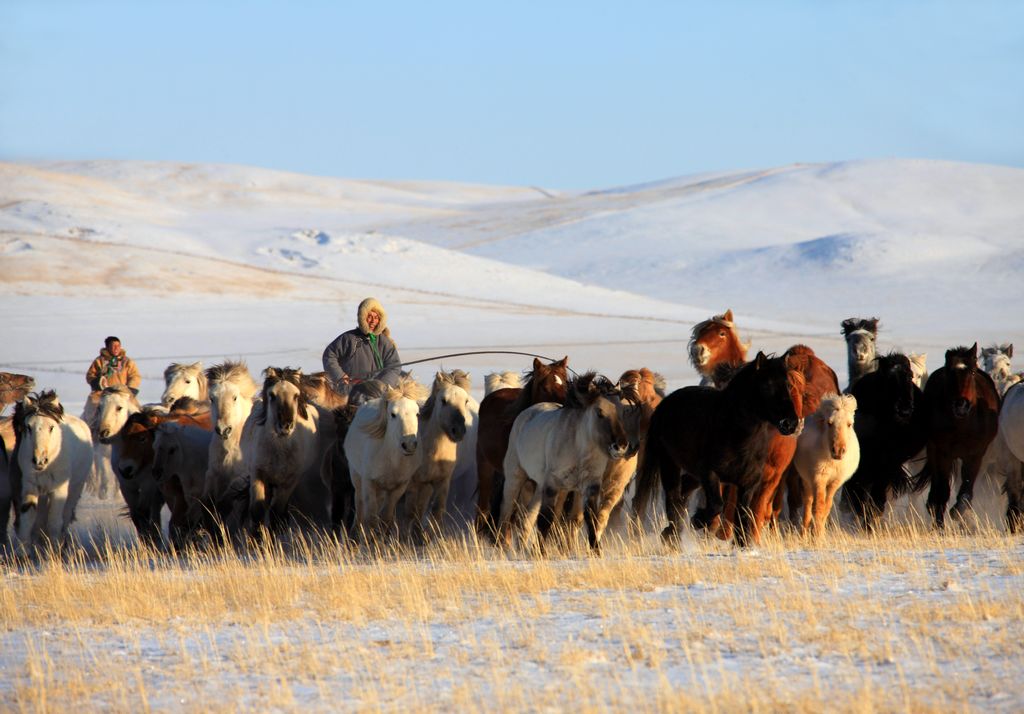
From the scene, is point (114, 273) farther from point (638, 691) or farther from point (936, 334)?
point (638, 691)

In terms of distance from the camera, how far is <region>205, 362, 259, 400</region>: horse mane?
11.8 meters

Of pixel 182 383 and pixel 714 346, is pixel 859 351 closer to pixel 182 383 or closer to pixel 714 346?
pixel 714 346

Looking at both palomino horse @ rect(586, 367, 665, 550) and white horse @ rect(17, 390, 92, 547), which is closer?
palomino horse @ rect(586, 367, 665, 550)

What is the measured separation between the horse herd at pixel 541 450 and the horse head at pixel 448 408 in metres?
0.02

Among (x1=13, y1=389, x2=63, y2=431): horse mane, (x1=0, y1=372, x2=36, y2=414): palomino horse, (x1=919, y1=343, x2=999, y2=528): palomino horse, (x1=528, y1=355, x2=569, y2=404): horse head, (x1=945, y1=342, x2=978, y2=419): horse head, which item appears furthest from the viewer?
(x1=0, y1=372, x2=36, y2=414): palomino horse

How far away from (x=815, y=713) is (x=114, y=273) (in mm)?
51901

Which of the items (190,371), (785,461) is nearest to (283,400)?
(190,371)

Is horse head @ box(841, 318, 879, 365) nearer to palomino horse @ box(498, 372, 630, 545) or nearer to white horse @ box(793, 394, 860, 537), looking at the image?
white horse @ box(793, 394, 860, 537)

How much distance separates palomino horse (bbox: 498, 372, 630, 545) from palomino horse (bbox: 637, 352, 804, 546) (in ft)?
1.55

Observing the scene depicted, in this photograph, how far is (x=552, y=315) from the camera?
5359cm

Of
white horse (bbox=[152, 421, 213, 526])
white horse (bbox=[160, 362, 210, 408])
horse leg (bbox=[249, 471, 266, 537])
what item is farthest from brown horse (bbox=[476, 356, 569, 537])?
white horse (bbox=[160, 362, 210, 408])

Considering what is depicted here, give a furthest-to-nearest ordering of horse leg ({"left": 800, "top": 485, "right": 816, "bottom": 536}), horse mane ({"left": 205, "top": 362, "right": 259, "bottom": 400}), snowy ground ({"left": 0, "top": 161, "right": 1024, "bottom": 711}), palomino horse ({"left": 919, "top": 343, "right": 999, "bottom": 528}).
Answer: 1. horse mane ({"left": 205, "top": 362, "right": 259, "bottom": 400})
2. palomino horse ({"left": 919, "top": 343, "right": 999, "bottom": 528})
3. horse leg ({"left": 800, "top": 485, "right": 816, "bottom": 536})
4. snowy ground ({"left": 0, "top": 161, "right": 1024, "bottom": 711})

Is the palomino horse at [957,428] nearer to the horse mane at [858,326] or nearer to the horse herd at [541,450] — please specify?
the horse herd at [541,450]

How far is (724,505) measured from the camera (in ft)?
32.2
